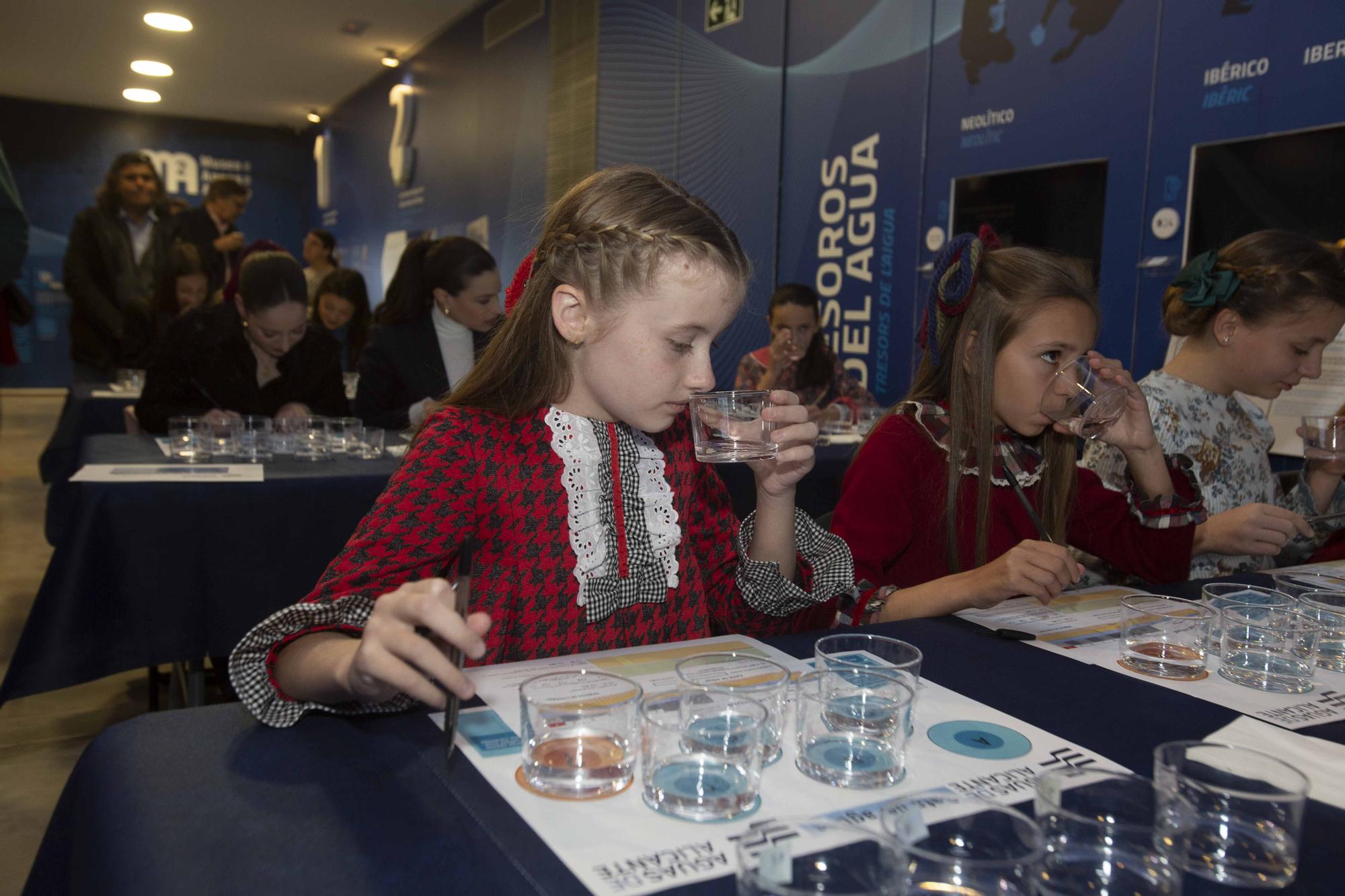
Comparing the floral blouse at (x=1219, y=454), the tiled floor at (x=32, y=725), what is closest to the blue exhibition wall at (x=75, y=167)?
the tiled floor at (x=32, y=725)

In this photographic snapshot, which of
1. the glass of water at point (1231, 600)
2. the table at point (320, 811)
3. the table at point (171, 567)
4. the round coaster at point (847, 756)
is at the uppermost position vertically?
the glass of water at point (1231, 600)

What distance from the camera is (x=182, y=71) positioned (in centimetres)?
1150

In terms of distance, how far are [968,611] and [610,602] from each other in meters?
0.54

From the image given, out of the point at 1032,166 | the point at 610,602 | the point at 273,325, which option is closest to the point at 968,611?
the point at 610,602

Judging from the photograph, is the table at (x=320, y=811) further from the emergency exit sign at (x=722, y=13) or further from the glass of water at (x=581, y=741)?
the emergency exit sign at (x=722, y=13)

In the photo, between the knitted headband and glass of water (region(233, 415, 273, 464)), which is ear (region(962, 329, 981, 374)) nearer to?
the knitted headband

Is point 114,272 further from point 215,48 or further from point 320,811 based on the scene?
point 320,811

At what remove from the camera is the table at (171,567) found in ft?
7.25

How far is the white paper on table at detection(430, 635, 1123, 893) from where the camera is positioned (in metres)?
0.69

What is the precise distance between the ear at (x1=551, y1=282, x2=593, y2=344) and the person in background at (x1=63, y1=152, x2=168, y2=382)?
582 cm

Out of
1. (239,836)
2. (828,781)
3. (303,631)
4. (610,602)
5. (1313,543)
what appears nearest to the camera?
(239,836)

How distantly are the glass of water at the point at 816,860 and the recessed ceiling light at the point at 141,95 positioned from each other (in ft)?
47.8

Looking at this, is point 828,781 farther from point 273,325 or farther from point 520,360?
point 273,325

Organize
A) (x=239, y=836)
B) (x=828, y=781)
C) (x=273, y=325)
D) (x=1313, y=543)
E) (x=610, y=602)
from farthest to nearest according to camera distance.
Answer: (x=273, y=325) → (x=1313, y=543) → (x=610, y=602) → (x=828, y=781) → (x=239, y=836)
